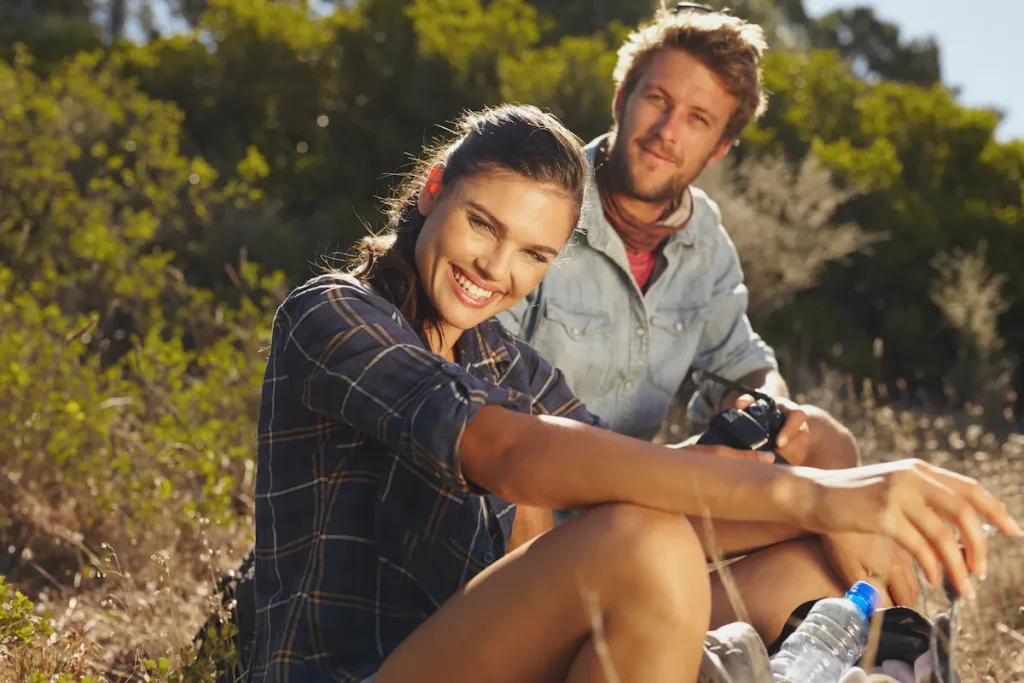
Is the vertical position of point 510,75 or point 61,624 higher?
point 510,75

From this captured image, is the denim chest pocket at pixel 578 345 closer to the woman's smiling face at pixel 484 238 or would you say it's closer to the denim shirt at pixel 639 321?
the denim shirt at pixel 639 321

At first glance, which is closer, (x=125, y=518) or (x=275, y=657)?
(x=275, y=657)

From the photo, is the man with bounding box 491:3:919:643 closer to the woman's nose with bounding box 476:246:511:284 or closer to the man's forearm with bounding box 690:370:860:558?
the man's forearm with bounding box 690:370:860:558

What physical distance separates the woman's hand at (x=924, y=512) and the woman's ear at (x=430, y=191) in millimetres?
984

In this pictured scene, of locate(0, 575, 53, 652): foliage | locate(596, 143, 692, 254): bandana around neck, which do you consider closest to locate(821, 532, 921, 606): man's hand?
locate(596, 143, 692, 254): bandana around neck

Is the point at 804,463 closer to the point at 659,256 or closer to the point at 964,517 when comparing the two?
the point at 659,256

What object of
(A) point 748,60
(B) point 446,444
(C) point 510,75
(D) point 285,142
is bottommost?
(D) point 285,142

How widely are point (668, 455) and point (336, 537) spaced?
1.99 feet

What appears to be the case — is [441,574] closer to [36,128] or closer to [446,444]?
[446,444]

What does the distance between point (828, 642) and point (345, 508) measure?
874 mm

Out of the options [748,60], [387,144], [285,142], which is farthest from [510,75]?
[748,60]

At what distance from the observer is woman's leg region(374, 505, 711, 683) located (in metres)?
1.72

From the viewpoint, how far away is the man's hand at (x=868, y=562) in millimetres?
2357

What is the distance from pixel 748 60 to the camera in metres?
3.62
